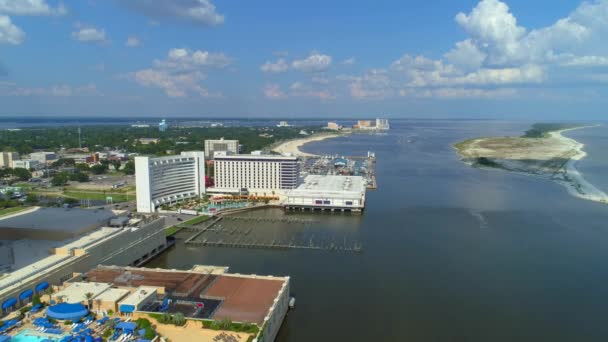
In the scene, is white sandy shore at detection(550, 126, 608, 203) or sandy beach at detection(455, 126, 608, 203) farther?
sandy beach at detection(455, 126, 608, 203)

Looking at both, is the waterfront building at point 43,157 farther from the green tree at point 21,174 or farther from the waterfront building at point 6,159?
the green tree at point 21,174

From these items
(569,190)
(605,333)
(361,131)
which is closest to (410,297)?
(605,333)

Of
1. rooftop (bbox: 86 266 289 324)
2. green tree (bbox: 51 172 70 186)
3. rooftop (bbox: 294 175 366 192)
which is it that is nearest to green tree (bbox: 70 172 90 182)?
green tree (bbox: 51 172 70 186)

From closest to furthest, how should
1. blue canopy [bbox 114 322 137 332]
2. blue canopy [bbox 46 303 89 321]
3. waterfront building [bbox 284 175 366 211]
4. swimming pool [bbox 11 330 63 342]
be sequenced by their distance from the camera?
swimming pool [bbox 11 330 63 342], blue canopy [bbox 114 322 137 332], blue canopy [bbox 46 303 89 321], waterfront building [bbox 284 175 366 211]

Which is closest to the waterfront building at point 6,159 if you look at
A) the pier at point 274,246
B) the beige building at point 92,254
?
the beige building at point 92,254

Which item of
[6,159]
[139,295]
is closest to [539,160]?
[139,295]

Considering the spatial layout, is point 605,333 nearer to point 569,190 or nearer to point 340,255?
point 340,255

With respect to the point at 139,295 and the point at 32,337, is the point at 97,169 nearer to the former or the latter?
the point at 139,295

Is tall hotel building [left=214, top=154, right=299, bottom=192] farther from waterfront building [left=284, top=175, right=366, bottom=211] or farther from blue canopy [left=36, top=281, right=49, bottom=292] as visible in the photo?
blue canopy [left=36, top=281, right=49, bottom=292]
